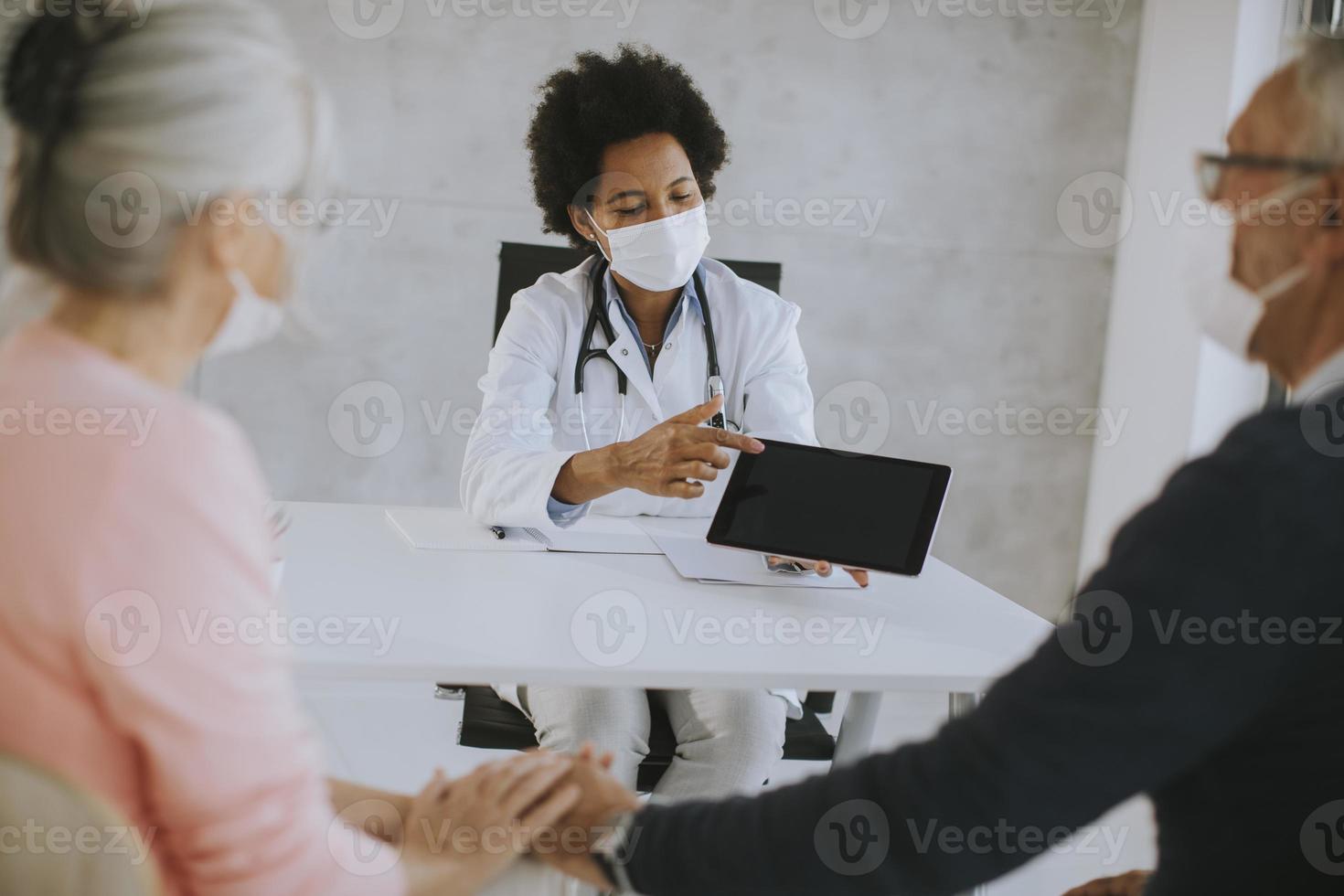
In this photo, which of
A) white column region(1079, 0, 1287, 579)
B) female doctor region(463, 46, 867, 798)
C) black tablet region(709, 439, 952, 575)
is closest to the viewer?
black tablet region(709, 439, 952, 575)

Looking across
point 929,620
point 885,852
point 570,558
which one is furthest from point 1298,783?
point 570,558

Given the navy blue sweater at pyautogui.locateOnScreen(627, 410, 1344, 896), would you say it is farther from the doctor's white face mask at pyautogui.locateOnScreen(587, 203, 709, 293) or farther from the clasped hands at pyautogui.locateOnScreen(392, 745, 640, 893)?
the doctor's white face mask at pyautogui.locateOnScreen(587, 203, 709, 293)

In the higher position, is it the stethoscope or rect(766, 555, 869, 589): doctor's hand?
the stethoscope

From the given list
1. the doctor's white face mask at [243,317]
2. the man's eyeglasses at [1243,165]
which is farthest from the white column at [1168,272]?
the doctor's white face mask at [243,317]

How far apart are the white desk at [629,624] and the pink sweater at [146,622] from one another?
1.64ft

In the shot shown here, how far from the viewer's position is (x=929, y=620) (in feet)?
5.08

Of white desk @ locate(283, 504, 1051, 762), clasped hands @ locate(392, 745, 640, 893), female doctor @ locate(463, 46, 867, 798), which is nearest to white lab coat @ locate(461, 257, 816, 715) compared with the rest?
female doctor @ locate(463, 46, 867, 798)

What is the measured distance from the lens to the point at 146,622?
0.67m

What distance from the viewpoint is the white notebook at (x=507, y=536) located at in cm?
177

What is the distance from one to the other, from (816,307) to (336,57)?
1.57m

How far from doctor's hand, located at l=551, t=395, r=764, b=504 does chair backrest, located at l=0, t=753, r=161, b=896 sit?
108 centimetres

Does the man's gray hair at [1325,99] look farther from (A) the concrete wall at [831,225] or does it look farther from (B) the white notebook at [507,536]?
(A) the concrete wall at [831,225]

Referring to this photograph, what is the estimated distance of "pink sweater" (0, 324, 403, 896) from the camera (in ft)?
2.21

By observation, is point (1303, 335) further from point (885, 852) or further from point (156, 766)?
point (156, 766)
